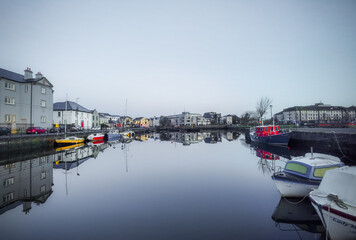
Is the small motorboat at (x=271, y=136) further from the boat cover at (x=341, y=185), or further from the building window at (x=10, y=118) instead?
the building window at (x=10, y=118)

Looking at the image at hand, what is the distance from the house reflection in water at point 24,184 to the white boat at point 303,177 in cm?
1260

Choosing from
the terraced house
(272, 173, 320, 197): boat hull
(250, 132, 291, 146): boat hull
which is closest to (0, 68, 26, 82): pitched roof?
the terraced house

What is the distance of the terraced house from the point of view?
100 ft

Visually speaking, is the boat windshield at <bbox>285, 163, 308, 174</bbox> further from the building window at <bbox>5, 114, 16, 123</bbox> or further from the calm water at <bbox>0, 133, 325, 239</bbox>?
the building window at <bbox>5, 114, 16, 123</bbox>

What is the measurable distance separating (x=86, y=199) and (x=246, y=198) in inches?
356

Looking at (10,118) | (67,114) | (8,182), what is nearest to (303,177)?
(8,182)

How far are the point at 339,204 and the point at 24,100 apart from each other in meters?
44.8

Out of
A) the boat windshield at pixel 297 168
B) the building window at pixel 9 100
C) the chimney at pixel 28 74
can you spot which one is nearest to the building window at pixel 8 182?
the boat windshield at pixel 297 168

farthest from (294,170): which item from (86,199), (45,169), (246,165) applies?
(45,169)

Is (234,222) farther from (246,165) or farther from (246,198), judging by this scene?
(246,165)

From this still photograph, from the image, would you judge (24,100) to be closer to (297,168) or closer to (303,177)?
(297,168)

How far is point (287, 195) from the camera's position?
9.19m

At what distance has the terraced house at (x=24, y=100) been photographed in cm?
3055

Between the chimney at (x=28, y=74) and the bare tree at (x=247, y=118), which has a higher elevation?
the chimney at (x=28, y=74)
